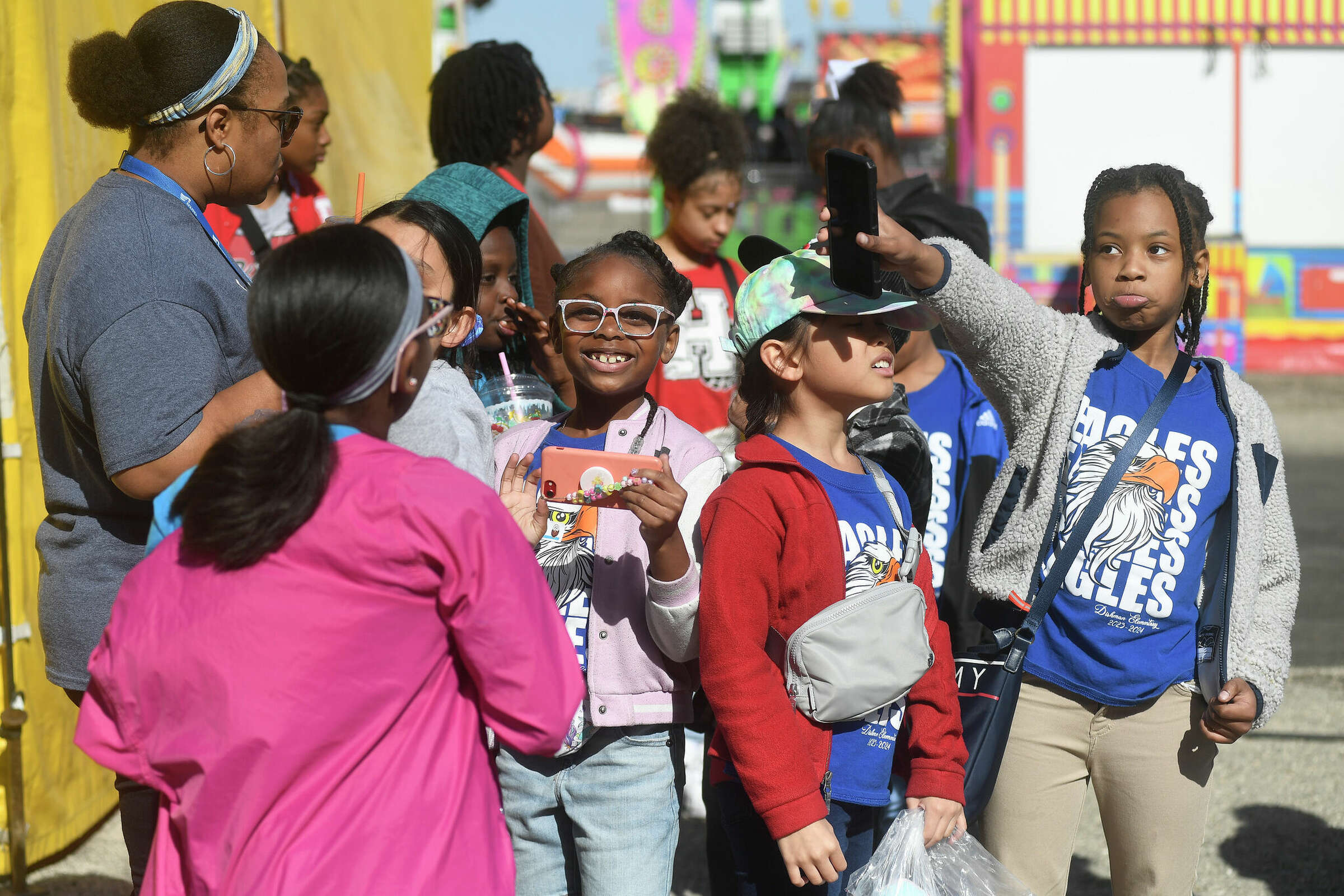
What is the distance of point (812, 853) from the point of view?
206 cm

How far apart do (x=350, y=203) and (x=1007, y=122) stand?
10946mm

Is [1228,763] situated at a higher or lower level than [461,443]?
lower

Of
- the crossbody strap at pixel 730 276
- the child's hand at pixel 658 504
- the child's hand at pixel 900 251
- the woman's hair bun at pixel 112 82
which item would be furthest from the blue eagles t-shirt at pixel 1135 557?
the woman's hair bun at pixel 112 82

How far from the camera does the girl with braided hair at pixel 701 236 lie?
12.9ft

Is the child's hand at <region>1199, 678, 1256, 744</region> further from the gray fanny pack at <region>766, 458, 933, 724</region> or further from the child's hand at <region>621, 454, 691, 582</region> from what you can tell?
the child's hand at <region>621, 454, 691, 582</region>

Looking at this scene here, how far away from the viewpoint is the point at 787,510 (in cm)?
223

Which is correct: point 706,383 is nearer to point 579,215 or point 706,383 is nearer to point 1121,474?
point 1121,474

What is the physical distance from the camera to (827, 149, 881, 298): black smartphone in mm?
2066

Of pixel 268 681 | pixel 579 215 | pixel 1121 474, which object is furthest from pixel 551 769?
pixel 579 215

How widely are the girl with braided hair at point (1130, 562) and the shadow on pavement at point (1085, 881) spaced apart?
1.07m

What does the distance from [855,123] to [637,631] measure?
8.16ft

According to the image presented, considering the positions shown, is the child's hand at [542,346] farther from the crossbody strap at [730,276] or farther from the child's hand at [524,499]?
the crossbody strap at [730,276]

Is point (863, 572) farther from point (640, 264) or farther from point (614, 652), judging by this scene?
point (640, 264)

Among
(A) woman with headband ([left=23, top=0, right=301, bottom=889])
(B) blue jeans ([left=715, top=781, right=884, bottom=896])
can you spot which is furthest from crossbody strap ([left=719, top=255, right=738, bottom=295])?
(B) blue jeans ([left=715, top=781, right=884, bottom=896])
